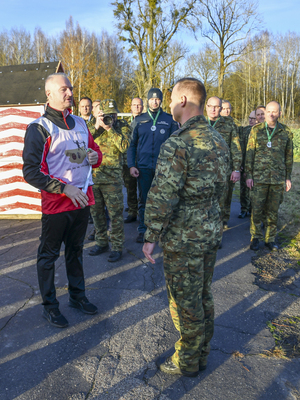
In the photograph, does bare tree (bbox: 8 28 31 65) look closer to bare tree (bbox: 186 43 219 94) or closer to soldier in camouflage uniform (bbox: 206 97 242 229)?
bare tree (bbox: 186 43 219 94)

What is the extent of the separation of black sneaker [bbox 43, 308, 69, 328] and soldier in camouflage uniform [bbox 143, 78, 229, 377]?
3.71ft

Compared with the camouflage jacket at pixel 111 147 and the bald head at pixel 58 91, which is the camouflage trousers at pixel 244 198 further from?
the bald head at pixel 58 91

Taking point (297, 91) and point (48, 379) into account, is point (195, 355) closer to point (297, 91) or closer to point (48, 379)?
point (48, 379)

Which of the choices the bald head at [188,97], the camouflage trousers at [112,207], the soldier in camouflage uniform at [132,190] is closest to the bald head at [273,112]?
the camouflage trousers at [112,207]

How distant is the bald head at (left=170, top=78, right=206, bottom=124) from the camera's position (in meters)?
2.08

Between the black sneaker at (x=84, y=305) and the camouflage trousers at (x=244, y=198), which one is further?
the camouflage trousers at (x=244, y=198)

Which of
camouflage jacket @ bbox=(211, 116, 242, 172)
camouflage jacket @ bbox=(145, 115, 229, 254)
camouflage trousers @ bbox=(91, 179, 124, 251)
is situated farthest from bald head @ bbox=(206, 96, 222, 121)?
camouflage jacket @ bbox=(145, 115, 229, 254)

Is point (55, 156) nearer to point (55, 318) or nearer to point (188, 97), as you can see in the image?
point (188, 97)

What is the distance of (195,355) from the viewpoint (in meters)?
2.29

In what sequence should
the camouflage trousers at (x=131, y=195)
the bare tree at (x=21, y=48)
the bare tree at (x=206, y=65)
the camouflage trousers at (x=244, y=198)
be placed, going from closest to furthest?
the camouflage trousers at (x=131, y=195)
the camouflage trousers at (x=244, y=198)
the bare tree at (x=206, y=65)
the bare tree at (x=21, y=48)

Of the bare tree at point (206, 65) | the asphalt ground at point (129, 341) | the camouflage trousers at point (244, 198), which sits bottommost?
the asphalt ground at point (129, 341)

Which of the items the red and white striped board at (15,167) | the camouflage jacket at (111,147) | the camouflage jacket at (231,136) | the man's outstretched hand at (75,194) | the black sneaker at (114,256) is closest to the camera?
the man's outstretched hand at (75,194)

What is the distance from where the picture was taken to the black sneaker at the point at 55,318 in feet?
9.65

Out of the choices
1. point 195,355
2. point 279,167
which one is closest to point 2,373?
point 195,355
